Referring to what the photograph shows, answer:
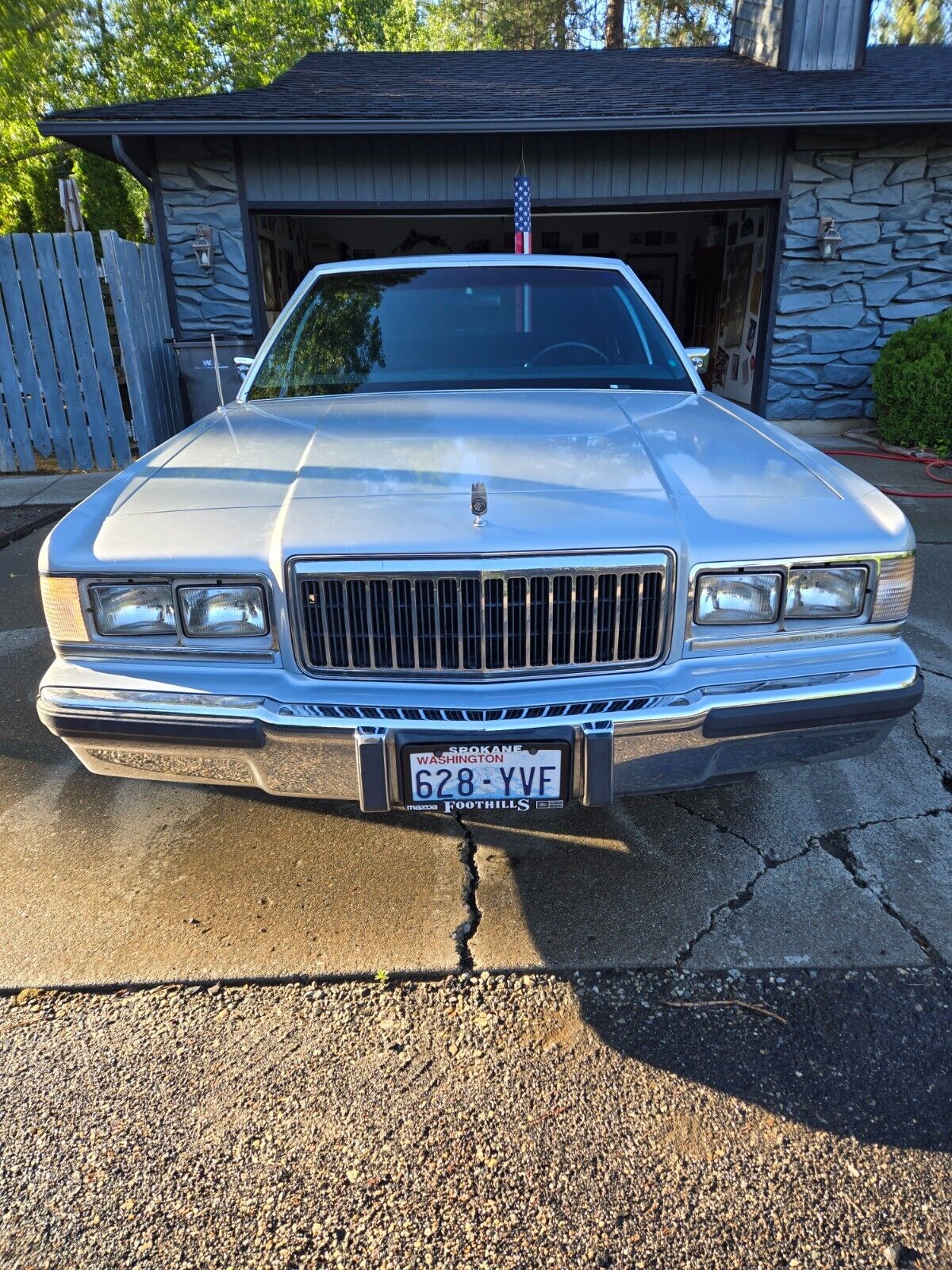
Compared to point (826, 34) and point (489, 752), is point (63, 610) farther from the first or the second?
point (826, 34)

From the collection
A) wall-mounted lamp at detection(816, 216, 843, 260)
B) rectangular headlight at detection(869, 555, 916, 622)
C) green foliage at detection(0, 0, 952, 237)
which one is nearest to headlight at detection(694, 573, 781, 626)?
rectangular headlight at detection(869, 555, 916, 622)

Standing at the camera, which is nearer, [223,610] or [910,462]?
[223,610]

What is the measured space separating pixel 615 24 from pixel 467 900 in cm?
2498

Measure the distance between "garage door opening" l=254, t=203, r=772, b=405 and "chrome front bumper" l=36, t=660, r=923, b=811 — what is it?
8.40 meters

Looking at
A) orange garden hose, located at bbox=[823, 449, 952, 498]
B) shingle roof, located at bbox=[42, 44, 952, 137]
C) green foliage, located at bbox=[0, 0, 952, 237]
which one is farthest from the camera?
green foliage, located at bbox=[0, 0, 952, 237]

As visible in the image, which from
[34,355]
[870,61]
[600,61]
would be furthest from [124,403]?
[870,61]

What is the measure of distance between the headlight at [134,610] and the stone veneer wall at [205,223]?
303 inches

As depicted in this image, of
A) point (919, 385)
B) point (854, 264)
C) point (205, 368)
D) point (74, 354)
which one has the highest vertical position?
point (854, 264)

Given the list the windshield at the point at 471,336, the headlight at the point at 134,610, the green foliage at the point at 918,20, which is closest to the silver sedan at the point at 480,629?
the headlight at the point at 134,610

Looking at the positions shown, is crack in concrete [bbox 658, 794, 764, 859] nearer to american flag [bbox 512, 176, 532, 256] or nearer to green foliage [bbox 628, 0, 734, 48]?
american flag [bbox 512, 176, 532, 256]

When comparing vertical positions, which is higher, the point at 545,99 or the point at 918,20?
the point at 918,20

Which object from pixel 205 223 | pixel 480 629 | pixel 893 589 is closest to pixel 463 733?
pixel 480 629

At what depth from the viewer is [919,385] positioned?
810 cm

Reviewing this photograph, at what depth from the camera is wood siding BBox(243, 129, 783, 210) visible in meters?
8.68
